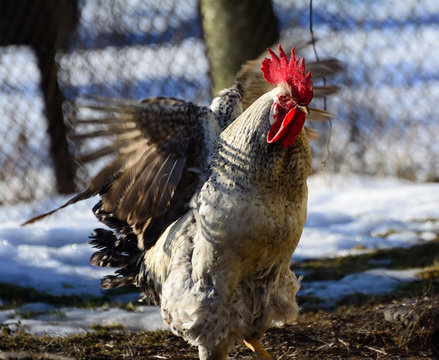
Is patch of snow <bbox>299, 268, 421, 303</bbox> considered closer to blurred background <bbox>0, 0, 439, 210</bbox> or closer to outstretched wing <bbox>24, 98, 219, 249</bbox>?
outstretched wing <bbox>24, 98, 219, 249</bbox>

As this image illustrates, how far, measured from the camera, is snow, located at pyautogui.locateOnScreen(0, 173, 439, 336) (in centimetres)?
425

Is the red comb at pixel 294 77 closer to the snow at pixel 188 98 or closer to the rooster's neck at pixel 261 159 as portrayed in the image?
the rooster's neck at pixel 261 159

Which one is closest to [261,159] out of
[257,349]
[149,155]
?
[149,155]

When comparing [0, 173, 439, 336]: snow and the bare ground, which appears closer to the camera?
the bare ground

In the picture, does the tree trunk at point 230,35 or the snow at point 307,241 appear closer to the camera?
the snow at point 307,241

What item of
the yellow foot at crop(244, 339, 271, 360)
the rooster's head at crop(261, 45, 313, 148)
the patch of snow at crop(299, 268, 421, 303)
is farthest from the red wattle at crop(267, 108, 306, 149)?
the patch of snow at crop(299, 268, 421, 303)

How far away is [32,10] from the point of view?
6965mm

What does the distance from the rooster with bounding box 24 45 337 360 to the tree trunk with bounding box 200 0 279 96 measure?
3.19 metres

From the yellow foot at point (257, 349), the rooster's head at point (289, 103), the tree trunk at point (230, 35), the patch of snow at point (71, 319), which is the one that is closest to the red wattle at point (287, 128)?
the rooster's head at point (289, 103)

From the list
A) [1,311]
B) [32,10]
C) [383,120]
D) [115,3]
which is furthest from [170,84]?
[1,311]

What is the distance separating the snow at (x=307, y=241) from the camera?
167 inches

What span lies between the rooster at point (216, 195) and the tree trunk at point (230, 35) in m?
3.19

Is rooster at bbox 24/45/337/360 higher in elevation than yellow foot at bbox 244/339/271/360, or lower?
higher

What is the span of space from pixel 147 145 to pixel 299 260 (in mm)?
2787
